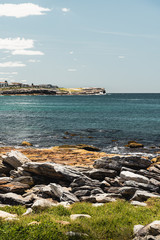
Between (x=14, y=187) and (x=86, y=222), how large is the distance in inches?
305

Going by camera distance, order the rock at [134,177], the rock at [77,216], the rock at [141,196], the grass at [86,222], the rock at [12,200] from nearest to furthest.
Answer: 1. the grass at [86,222]
2. the rock at [77,216]
3. the rock at [12,200]
4. the rock at [141,196]
5. the rock at [134,177]

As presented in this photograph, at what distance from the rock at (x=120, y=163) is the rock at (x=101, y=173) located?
4.09ft

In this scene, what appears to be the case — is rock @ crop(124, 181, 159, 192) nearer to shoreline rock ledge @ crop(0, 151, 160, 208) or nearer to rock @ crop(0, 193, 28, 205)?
shoreline rock ledge @ crop(0, 151, 160, 208)

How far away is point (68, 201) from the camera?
49.1ft

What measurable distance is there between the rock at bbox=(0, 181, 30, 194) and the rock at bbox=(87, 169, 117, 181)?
563 cm

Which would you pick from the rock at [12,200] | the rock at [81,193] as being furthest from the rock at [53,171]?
the rock at [12,200]

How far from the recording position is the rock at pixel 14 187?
16544mm

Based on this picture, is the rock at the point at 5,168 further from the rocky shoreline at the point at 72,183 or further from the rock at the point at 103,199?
the rock at the point at 103,199

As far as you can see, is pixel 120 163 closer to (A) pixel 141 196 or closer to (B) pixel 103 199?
(A) pixel 141 196

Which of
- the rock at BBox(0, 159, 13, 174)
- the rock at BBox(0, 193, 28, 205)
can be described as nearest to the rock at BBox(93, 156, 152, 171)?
the rock at BBox(0, 159, 13, 174)

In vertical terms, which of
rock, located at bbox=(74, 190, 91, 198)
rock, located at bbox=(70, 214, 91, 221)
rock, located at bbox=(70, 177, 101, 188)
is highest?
rock, located at bbox=(70, 214, 91, 221)

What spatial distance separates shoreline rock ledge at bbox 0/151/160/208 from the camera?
15.3 meters

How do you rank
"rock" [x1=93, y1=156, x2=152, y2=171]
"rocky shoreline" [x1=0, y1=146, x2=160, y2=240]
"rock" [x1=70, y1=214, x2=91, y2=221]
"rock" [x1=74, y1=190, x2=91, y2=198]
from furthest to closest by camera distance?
"rock" [x1=93, y1=156, x2=152, y2=171], "rock" [x1=74, y1=190, x2=91, y2=198], "rocky shoreline" [x1=0, y1=146, x2=160, y2=240], "rock" [x1=70, y1=214, x2=91, y2=221]

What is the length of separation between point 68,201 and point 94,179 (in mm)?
5010
